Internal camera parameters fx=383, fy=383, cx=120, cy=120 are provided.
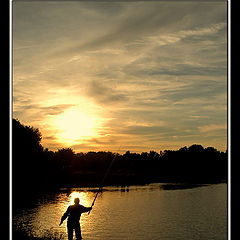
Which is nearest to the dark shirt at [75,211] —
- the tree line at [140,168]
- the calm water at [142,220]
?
the calm water at [142,220]

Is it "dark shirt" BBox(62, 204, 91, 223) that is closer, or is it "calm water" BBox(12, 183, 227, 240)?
"dark shirt" BBox(62, 204, 91, 223)

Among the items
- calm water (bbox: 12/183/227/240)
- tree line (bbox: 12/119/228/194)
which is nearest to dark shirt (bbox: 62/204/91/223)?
calm water (bbox: 12/183/227/240)

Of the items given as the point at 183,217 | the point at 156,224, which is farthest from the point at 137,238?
the point at 183,217

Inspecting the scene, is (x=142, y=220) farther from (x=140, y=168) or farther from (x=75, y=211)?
(x=140, y=168)

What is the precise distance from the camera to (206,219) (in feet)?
113

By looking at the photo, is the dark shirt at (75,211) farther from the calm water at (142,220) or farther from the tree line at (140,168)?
the tree line at (140,168)

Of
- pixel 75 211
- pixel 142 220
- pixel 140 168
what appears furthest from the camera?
pixel 140 168

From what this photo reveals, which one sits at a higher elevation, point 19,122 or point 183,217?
point 19,122

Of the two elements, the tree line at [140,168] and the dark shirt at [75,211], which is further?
the tree line at [140,168]

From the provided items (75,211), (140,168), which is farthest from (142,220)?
(140,168)

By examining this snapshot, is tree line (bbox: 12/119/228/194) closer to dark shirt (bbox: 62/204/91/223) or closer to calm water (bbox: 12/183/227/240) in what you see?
calm water (bbox: 12/183/227/240)
